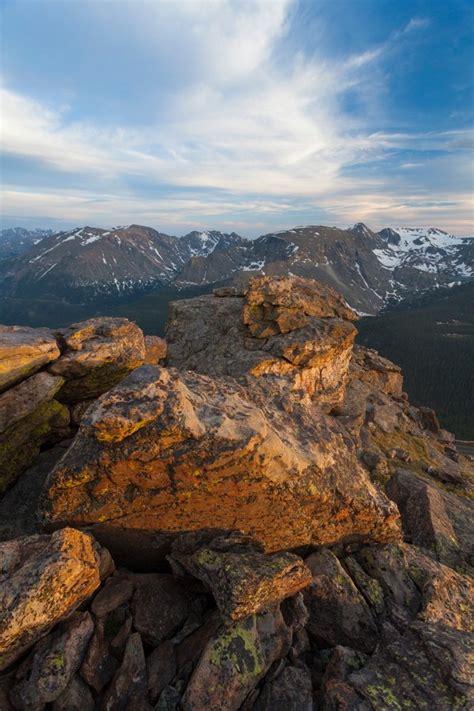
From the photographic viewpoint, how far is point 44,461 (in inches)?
634

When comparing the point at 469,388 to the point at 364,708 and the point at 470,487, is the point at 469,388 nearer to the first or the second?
the point at 470,487

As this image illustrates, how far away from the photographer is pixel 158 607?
10203 mm

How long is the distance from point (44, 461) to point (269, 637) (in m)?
12.1

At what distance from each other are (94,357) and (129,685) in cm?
1305

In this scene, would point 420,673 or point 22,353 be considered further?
point 22,353

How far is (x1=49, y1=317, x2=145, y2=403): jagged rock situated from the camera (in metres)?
17.4

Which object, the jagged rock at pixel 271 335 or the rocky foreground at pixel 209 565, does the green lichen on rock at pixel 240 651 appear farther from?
the jagged rock at pixel 271 335

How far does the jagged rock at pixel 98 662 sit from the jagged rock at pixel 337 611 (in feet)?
18.0

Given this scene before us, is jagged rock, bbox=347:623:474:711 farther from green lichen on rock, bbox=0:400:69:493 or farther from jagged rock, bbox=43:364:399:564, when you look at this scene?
green lichen on rock, bbox=0:400:69:493

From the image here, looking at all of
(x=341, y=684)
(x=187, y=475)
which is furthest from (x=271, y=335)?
(x=341, y=684)

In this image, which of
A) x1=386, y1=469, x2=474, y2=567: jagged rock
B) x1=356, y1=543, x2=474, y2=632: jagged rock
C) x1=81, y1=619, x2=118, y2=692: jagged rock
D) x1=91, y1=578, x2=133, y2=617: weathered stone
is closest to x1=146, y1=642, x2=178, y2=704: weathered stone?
x1=81, y1=619, x2=118, y2=692: jagged rock

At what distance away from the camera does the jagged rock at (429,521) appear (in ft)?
50.9

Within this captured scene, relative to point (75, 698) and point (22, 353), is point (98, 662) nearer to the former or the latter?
point (75, 698)

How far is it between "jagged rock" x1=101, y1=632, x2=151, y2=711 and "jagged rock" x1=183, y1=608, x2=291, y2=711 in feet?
3.86
